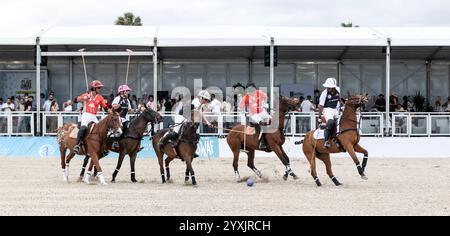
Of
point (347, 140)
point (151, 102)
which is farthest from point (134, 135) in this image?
point (151, 102)

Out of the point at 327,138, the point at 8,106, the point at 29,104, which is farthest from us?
the point at 29,104

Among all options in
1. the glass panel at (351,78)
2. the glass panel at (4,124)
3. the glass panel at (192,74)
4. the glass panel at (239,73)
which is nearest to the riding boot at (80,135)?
the glass panel at (4,124)

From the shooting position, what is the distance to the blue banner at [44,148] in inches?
1124

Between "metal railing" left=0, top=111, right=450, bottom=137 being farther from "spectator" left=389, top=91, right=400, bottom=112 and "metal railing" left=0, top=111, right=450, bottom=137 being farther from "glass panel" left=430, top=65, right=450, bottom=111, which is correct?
"glass panel" left=430, top=65, right=450, bottom=111

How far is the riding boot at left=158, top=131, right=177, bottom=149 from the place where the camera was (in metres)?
18.8

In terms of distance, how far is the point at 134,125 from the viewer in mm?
19328

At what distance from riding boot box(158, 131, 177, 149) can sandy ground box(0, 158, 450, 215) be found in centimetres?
90

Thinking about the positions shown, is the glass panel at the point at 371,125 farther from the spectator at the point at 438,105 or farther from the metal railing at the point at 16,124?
the metal railing at the point at 16,124

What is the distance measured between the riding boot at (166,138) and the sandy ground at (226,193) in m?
0.90

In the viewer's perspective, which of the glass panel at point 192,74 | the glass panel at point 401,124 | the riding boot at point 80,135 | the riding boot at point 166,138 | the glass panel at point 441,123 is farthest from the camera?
the glass panel at point 192,74

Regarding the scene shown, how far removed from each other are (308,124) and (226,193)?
1264 cm
